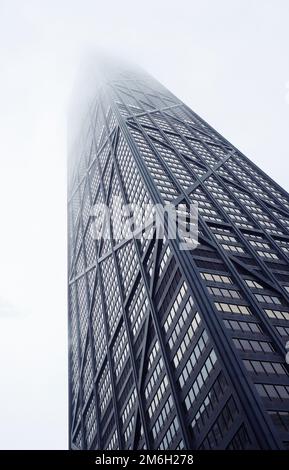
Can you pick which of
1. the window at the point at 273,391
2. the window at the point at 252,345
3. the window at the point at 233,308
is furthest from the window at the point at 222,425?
the window at the point at 233,308

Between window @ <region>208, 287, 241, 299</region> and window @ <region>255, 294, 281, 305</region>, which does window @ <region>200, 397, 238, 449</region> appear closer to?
window @ <region>208, 287, 241, 299</region>

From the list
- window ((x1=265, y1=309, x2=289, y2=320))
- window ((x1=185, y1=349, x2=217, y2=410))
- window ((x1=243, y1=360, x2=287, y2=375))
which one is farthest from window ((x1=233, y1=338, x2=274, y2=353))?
window ((x1=265, y1=309, x2=289, y2=320))

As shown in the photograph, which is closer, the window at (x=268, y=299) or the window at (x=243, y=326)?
the window at (x=243, y=326)

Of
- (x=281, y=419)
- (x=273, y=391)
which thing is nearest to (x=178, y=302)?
(x=273, y=391)

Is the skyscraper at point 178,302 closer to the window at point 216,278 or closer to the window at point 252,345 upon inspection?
the window at point 252,345

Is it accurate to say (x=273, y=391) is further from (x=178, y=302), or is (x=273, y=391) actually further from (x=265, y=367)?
(x=178, y=302)

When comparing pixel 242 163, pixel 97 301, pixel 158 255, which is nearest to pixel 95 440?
pixel 97 301

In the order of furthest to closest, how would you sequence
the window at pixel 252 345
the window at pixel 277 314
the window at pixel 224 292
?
1. the window at pixel 277 314
2. the window at pixel 224 292
3. the window at pixel 252 345

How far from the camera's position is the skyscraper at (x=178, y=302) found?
44094mm
